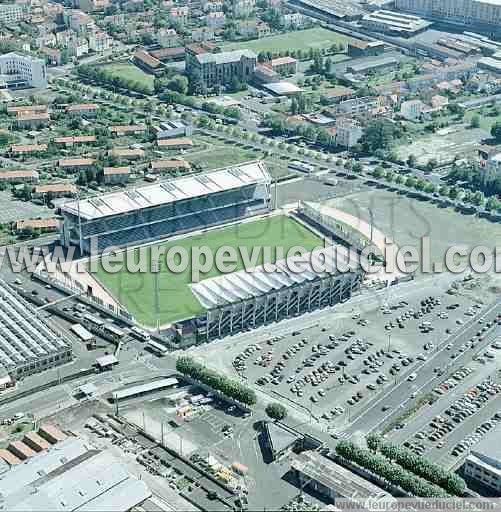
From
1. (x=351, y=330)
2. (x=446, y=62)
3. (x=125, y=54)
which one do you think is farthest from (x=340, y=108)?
(x=351, y=330)

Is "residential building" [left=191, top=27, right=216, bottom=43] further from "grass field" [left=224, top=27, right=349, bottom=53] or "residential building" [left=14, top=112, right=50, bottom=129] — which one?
"residential building" [left=14, top=112, right=50, bottom=129]

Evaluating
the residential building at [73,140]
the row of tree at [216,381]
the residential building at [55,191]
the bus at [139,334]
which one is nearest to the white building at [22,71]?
the residential building at [73,140]

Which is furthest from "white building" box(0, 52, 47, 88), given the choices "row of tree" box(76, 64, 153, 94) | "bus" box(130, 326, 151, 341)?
"bus" box(130, 326, 151, 341)

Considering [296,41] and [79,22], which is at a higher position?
[79,22]

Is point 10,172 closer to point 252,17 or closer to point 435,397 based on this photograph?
point 435,397

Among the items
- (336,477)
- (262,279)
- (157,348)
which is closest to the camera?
(336,477)

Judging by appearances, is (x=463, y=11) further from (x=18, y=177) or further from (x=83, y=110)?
(x=18, y=177)

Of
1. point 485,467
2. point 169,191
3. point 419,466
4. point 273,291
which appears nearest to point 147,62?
point 169,191

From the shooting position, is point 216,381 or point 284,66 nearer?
point 216,381
